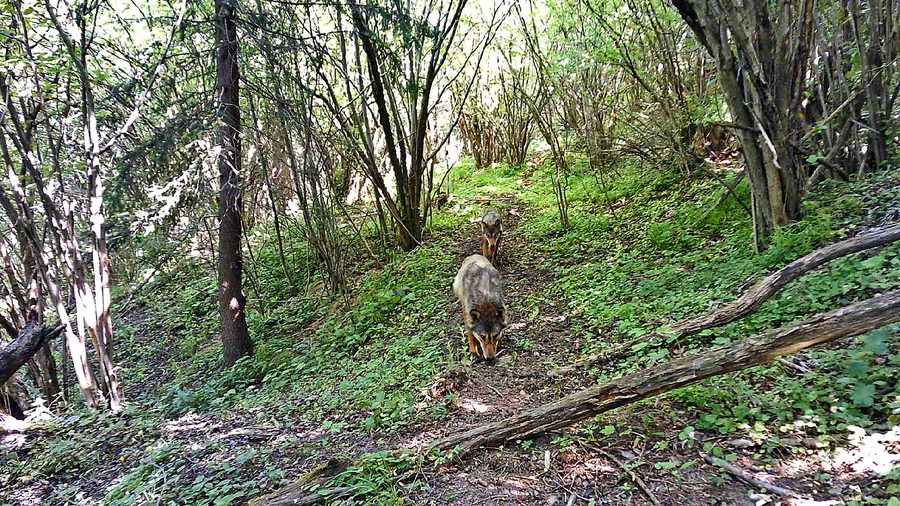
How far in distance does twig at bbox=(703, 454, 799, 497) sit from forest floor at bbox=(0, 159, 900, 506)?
0.15 ft

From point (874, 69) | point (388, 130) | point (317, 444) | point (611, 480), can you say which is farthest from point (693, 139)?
point (317, 444)

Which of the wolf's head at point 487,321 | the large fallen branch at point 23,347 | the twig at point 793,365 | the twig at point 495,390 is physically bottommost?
the twig at point 495,390

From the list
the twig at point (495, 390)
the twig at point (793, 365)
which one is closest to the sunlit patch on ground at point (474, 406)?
the twig at point (495, 390)

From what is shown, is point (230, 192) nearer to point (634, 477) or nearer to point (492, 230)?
point (492, 230)

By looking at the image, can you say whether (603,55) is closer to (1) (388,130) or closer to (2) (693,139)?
(2) (693,139)

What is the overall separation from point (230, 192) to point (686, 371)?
698cm

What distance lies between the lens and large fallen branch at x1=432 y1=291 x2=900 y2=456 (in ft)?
10.5

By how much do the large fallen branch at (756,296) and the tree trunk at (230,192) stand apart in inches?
228

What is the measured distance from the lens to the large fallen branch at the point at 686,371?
3189 mm

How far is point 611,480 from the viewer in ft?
11.3

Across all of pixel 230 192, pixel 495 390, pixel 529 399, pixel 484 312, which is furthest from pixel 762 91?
pixel 230 192

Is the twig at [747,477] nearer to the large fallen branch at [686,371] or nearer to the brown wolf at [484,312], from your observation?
the large fallen branch at [686,371]

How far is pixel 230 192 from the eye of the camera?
780cm

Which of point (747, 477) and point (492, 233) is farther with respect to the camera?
point (492, 233)
